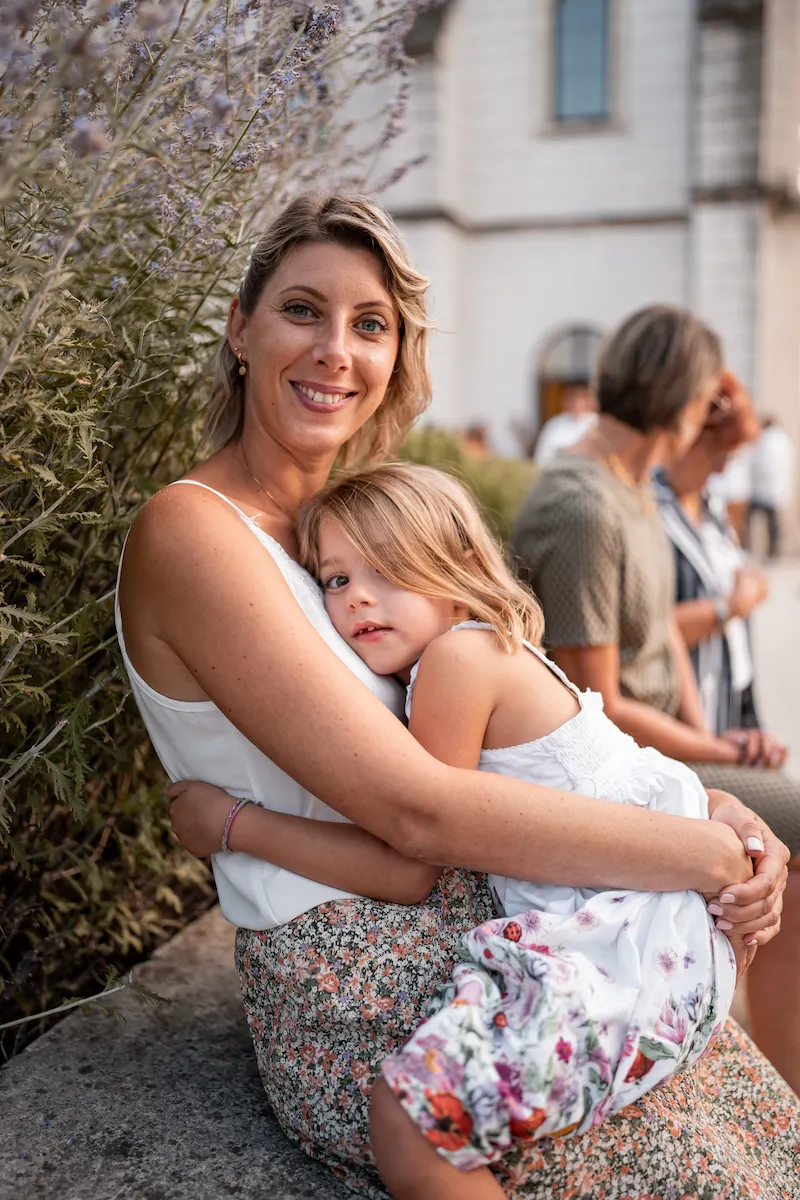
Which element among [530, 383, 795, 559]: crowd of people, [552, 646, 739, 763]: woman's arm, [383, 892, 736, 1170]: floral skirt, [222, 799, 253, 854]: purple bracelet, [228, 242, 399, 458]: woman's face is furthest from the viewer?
[530, 383, 795, 559]: crowd of people

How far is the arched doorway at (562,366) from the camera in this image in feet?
62.3

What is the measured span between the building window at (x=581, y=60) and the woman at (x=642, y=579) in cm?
1655

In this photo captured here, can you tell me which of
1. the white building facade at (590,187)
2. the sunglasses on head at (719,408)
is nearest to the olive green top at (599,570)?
the sunglasses on head at (719,408)

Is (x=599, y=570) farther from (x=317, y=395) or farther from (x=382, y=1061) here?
(x=382, y=1061)

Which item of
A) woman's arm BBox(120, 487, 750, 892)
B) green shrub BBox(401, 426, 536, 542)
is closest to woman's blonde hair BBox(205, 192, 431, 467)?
woman's arm BBox(120, 487, 750, 892)

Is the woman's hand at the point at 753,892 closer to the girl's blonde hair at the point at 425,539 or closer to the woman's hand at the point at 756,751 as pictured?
the girl's blonde hair at the point at 425,539

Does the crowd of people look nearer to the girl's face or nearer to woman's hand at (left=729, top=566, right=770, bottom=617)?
woman's hand at (left=729, top=566, right=770, bottom=617)

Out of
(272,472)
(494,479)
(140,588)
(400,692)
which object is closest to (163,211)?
(272,472)

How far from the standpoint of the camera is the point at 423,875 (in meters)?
1.92

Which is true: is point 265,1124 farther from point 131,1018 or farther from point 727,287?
point 727,287

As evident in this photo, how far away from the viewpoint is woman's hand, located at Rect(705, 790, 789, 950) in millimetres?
1953

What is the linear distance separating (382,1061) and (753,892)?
0.71 metres

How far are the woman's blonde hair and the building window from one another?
17709 mm

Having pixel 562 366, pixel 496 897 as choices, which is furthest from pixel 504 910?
pixel 562 366
